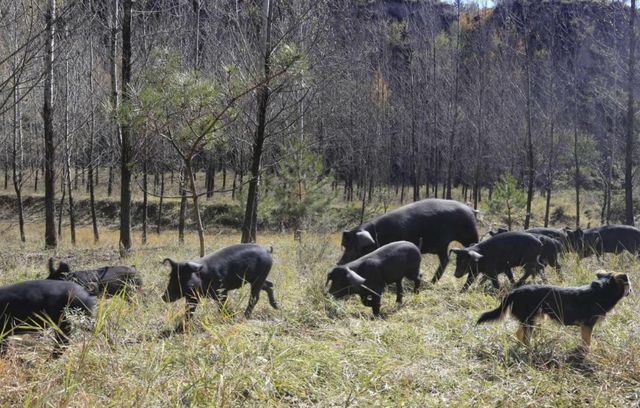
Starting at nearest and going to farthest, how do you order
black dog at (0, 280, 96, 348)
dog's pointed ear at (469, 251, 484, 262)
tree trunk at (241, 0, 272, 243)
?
black dog at (0, 280, 96, 348), dog's pointed ear at (469, 251, 484, 262), tree trunk at (241, 0, 272, 243)

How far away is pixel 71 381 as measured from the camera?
3.73 m

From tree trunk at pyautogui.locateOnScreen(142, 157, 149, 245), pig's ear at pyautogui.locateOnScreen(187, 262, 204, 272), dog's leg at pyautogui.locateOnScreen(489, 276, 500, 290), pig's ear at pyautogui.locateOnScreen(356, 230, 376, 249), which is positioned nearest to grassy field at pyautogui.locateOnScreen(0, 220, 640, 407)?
pig's ear at pyautogui.locateOnScreen(187, 262, 204, 272)

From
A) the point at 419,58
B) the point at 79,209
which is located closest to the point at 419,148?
the point at 419,58

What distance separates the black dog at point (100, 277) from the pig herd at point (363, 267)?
0.5 inches

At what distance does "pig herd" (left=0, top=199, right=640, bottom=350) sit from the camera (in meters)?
5.12

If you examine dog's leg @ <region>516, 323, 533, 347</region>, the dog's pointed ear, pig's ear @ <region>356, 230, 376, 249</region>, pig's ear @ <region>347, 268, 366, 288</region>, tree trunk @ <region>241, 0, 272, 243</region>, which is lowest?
dog's leg @ <region>516, 323, 533, 347</region>

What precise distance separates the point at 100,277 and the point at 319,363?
479 cm

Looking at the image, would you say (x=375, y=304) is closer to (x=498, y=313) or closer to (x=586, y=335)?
(x=498, y=313)

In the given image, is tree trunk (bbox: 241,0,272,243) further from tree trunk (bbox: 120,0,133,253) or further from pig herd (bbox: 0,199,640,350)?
pig herd (bbox: 0,199,640,350)

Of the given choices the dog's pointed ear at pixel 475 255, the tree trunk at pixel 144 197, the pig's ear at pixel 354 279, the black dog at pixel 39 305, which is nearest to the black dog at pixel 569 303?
the pig's ear at pixel 354 279

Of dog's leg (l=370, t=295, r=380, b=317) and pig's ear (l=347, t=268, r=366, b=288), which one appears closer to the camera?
pig's ear (l=347, t=268, r=366, b=288)

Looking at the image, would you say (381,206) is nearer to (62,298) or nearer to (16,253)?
(16,253)

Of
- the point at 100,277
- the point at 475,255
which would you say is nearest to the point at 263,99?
the point at 100,277

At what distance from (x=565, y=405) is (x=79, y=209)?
3643cm
